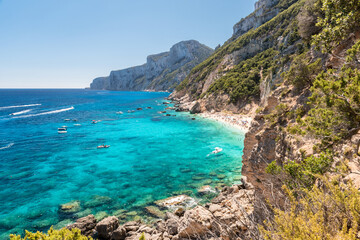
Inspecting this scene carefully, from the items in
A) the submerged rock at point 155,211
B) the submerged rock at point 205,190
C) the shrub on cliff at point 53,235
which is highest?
the shrub on cliff at point 53,235

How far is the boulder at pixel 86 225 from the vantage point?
526 inches

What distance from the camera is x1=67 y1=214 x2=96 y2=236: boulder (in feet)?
43.8

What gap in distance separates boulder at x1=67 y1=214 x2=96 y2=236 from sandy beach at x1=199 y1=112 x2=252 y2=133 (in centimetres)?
3428

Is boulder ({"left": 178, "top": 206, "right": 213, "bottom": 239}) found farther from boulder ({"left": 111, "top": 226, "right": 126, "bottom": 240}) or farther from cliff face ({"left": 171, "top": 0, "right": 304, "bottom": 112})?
cliff face ({"left": 171, "top": 0, "right": 304, "bottom": 112})

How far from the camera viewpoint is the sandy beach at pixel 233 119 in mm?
42562

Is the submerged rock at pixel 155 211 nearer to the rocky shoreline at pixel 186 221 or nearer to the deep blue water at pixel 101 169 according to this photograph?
the rocky shoreline at pixel 186 221

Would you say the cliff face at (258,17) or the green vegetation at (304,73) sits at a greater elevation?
the cliff face at (258,17)

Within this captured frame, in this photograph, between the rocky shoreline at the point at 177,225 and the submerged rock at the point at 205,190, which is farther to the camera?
the submerged rock at the point at 205,190

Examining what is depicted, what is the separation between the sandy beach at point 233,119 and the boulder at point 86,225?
34281 mm

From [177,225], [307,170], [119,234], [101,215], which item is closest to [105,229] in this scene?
[119,234]

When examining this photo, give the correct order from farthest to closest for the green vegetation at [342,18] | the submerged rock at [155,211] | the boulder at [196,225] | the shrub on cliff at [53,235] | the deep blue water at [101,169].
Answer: the deep blue water at [101,169]
the submerged rock at [155,211]
the boulder at [196,225]
the green vegetation at [342,18]
the shrub on cliff at [53,235]

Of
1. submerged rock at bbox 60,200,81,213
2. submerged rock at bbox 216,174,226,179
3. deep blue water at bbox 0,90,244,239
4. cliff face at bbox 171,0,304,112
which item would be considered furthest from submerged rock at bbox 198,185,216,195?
cliff face at bbox 171,0,304,112

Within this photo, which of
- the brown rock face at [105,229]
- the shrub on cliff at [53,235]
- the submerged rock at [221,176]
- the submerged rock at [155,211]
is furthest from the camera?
the submerged rock at [221,176]

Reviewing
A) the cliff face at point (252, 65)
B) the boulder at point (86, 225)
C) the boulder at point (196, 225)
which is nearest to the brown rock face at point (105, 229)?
the boulder at point (86, 225)
